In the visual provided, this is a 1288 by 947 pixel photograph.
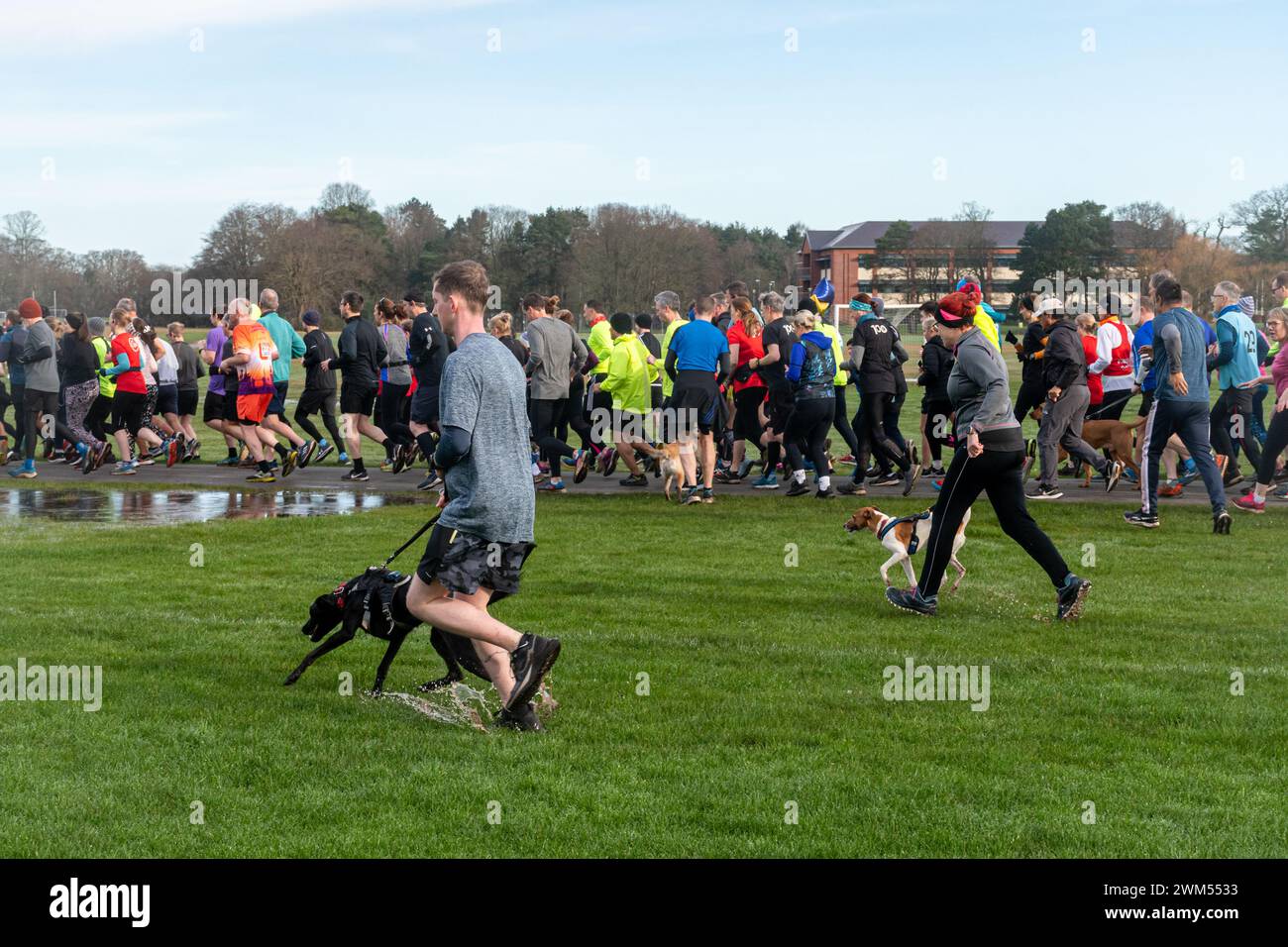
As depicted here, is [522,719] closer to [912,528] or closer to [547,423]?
[912,528]

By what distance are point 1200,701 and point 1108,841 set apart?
7.60 ft

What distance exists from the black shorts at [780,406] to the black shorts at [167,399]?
28.4 feet

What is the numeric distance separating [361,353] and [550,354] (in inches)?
105

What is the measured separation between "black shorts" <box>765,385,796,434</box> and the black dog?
9.05 metres

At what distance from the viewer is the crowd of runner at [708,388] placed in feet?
47.0

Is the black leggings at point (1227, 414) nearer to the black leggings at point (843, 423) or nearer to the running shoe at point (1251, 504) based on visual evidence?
the running shoe at point (1251, 504)

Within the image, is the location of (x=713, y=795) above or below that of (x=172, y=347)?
below

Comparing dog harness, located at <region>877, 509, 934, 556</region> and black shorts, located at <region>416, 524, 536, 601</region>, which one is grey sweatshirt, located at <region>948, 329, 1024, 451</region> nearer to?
dog harness, located at <region>877, 509, 934, 556</region>

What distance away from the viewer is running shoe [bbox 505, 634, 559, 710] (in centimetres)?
632

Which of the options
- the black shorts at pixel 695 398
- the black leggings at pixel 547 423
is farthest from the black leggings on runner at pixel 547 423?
the black shorts at pixel 695 398
